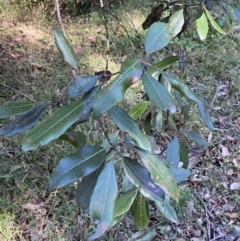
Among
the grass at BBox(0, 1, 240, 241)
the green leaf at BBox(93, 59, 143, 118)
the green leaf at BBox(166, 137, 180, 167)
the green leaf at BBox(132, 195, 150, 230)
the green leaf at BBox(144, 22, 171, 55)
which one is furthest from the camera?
the grass at BBox(0, 1, 240, 241)

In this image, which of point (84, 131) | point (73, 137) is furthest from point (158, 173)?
point (84, 131)

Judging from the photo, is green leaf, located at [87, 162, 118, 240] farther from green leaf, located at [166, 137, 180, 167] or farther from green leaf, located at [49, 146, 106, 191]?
green leaf, located at [166, 137, 180, 167]

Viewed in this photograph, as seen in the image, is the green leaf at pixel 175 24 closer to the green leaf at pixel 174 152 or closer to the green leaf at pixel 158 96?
the green leaf at pixel 158 96

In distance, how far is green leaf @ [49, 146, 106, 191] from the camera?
65 centimetres

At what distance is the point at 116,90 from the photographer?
0.60 m

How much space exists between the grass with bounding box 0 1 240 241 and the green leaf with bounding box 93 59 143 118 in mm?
1058

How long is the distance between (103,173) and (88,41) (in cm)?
214

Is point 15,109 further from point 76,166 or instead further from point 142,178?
point 142,178

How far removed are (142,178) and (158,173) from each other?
0.11ft

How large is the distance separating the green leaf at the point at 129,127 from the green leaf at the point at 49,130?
3.1 inches

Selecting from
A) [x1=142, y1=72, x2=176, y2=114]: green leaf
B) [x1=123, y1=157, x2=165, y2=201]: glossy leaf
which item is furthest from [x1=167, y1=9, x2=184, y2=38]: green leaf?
[x1=123, y1=157, x2=165, y2=201]: glossy leaf

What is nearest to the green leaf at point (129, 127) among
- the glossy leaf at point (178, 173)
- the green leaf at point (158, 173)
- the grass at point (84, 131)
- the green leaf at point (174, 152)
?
the green leaf at point (158, 173)

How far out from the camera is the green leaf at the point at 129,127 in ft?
2.13

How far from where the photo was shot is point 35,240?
1524 millimetres
